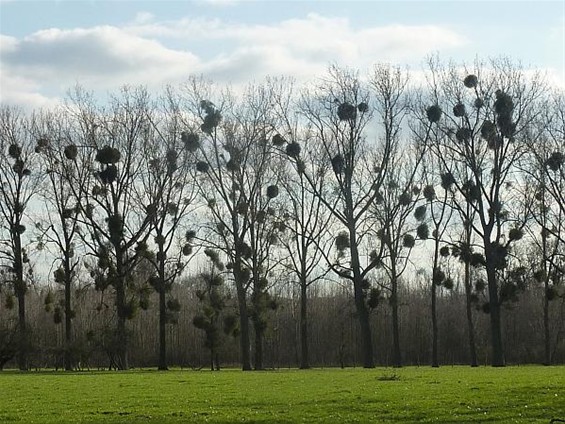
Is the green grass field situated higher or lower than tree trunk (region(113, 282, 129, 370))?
lower

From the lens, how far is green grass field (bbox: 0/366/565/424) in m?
16.8

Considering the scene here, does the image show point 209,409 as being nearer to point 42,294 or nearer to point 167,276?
point 167,276

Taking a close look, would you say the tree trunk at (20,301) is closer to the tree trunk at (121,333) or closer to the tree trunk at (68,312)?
the tree trunk at (68,312)

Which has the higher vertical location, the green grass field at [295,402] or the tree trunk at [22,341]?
the tree trunk at [22,341]

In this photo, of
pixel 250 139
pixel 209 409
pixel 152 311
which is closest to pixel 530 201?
pixel 250 139

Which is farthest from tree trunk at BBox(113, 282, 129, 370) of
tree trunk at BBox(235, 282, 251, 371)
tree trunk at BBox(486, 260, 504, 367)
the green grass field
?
tree trunk at BBox(486, 260, 504, 367)

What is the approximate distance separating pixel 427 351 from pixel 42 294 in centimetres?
2966

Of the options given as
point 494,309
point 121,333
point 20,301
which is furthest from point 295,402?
point 20,301

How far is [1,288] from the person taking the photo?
166 feet

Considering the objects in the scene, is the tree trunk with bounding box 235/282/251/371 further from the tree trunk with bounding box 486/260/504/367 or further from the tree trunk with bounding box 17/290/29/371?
the tree trunk with bounding box 486/260/504/367

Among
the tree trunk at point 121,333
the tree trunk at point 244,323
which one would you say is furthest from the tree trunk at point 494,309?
the tree trunk at point 121,333

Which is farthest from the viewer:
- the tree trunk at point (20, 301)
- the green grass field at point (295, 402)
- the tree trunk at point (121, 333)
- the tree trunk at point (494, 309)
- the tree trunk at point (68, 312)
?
the tree trunk at point (20, 301)

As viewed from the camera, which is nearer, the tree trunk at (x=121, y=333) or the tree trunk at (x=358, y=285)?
the tree trunk at (x=358, y=285)

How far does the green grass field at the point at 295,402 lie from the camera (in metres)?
16.8
